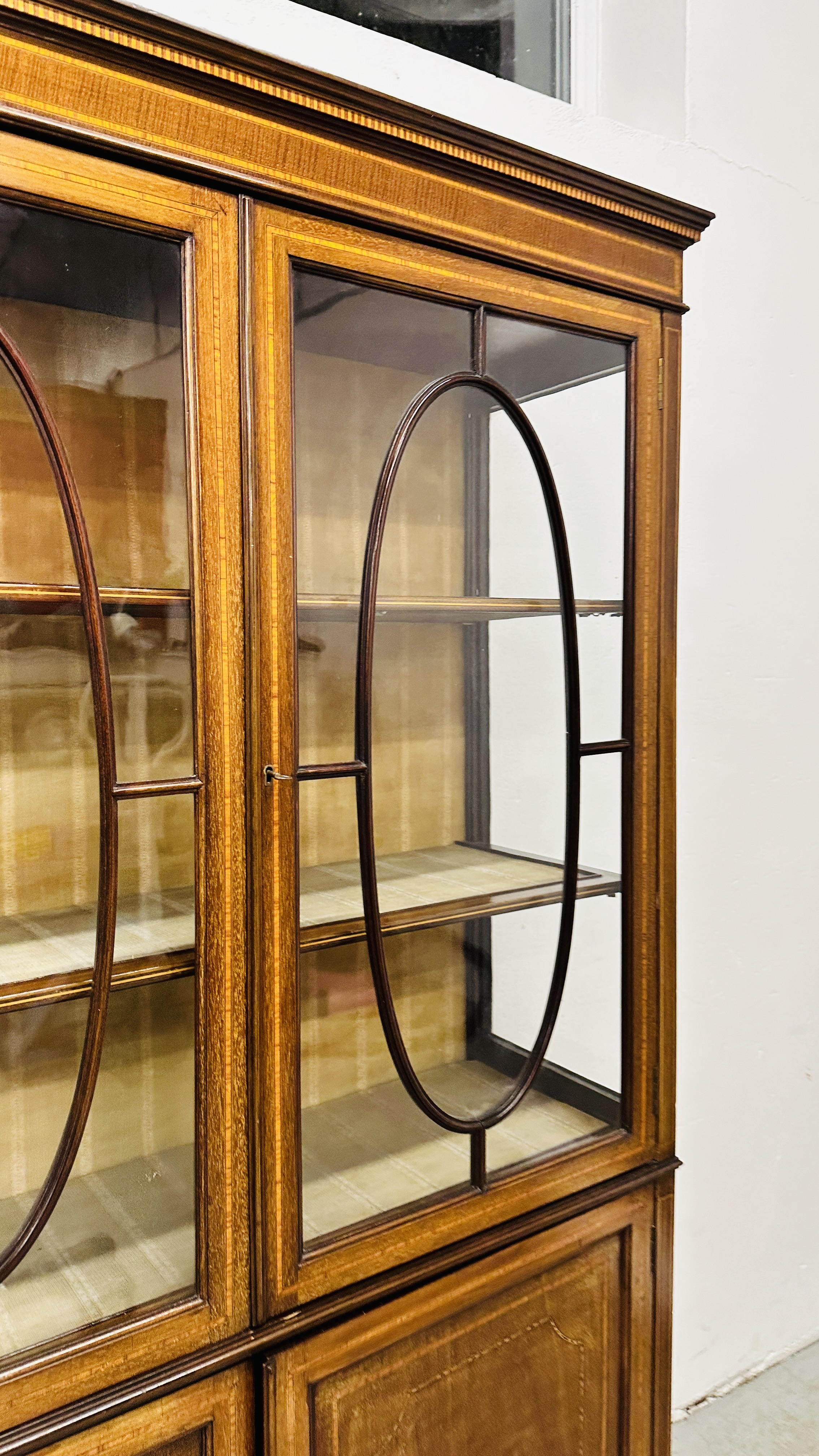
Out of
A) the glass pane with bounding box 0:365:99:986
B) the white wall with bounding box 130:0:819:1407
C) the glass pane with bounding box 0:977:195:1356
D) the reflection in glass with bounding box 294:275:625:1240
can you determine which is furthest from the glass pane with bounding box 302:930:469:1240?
the white wall with bounding box 130:0:819:1407

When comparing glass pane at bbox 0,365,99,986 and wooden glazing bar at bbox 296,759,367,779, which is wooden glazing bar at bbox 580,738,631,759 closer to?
wooden glazing bar at bbox 296,759,367,779

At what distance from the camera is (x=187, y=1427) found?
76 centimetres

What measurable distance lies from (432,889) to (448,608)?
10.2 inches

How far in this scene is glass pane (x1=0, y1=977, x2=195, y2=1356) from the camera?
27.8 inches

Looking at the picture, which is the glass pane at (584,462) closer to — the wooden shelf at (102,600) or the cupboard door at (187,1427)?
the wooden shelf at (102,600)

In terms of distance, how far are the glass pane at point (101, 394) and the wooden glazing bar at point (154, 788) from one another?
5.8 inches

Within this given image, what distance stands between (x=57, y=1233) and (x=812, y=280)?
5.37ft

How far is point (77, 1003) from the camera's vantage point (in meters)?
0.72

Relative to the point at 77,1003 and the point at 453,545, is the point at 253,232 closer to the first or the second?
the point at 453,545

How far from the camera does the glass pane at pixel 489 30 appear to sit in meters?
1.27

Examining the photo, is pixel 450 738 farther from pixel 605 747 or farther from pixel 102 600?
pixel 102 600

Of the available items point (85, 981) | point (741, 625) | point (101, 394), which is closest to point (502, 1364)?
point (85, 981)

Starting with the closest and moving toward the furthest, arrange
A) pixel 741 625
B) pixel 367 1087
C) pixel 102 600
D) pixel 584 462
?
pixel 102 600, pixel 367 1087, pixel 584 462, pixel 741 625

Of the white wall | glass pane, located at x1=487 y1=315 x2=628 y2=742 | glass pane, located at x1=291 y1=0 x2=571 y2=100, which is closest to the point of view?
glass pane, located at x1=487 y1=315 x2=628 y2=742
